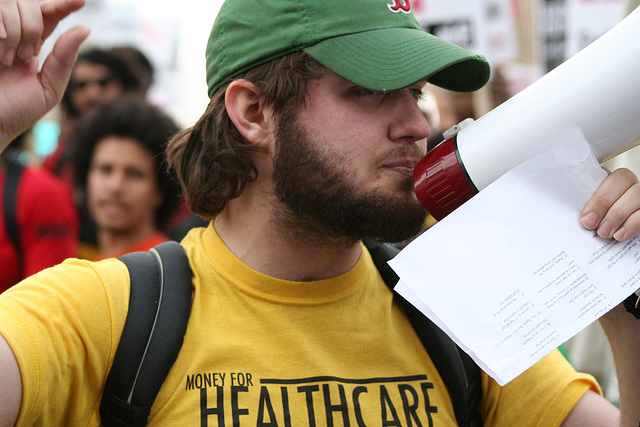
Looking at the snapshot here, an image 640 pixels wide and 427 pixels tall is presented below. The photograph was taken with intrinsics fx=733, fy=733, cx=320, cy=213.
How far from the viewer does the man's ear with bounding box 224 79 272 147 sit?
6.64ft

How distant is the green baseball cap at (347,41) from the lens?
71.0 inches

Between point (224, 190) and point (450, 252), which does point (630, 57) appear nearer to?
point (450, 252)

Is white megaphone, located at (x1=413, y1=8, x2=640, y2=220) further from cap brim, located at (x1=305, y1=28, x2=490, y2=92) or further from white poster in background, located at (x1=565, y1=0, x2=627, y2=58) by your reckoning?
white poster in background, located at (x1=565, y1=0, x2=627, y2=58)

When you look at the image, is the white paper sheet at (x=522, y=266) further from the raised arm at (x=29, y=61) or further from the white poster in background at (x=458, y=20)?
the white poster in background at (x=458, y=20)

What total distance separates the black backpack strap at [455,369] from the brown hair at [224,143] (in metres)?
0.60

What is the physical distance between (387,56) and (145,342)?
90cm

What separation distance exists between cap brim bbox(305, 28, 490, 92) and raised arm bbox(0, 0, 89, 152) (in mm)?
601

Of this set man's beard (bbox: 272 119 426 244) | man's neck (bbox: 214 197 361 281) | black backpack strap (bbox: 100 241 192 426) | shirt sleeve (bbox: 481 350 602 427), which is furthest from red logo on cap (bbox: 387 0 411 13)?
shirt sleeve (bbox: 481 350 602 427)

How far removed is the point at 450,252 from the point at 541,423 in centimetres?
62

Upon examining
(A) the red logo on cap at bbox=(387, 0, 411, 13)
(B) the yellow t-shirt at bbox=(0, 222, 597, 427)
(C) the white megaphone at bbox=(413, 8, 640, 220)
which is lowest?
(B) the yellow t-shirt at bbox=(0, 222, 597, 427)

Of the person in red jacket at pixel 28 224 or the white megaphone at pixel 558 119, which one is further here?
the person in red jacket at pixel 28 224

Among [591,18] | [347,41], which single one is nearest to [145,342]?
[347,41]

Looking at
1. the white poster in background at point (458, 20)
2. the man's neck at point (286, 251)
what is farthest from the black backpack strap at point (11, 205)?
the white poster in background at point (458, 20)

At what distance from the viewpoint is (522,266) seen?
58.7 inches
